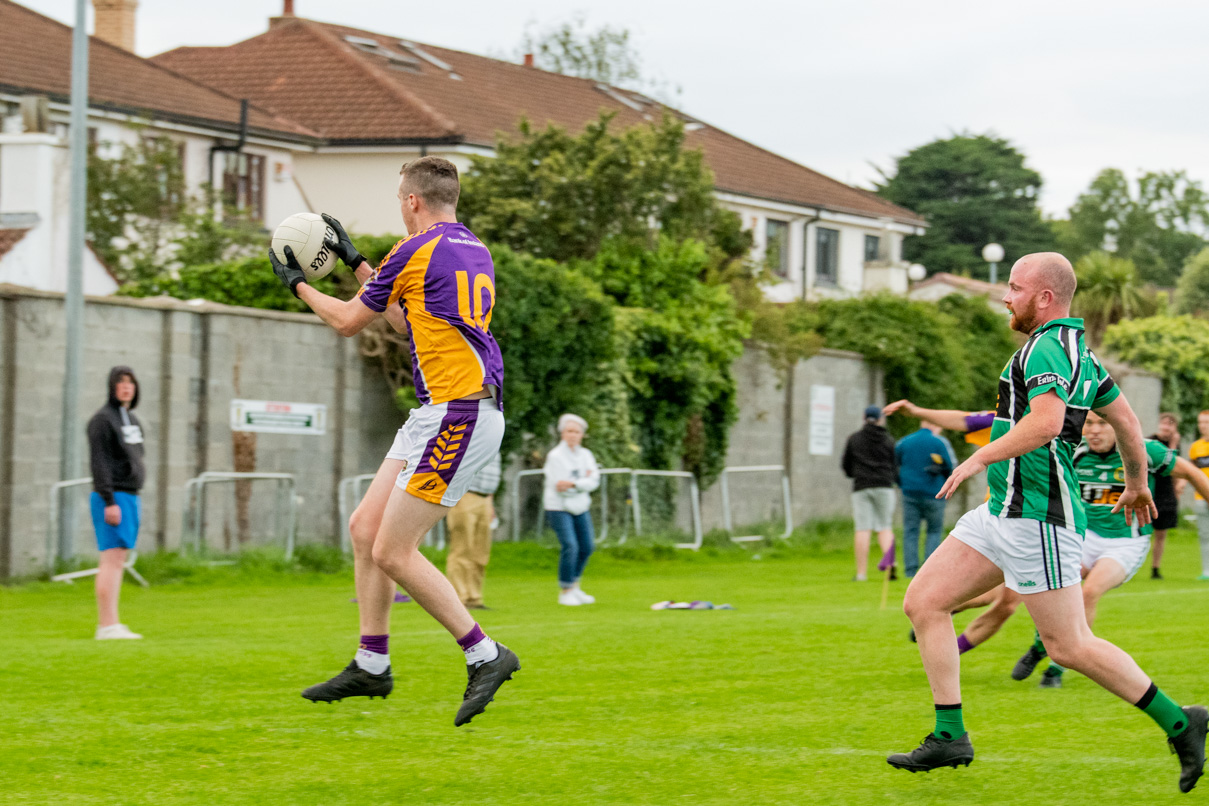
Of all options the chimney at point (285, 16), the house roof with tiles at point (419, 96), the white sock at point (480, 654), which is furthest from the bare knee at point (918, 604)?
the chimney at point (285, 16)

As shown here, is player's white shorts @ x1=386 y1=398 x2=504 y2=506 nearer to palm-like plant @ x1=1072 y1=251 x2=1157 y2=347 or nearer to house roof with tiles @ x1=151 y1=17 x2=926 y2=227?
house roof with tiles @ x1=151 y1=17 x2=926 y2=227

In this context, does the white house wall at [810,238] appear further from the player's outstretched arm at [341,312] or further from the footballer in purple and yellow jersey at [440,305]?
the player's outstretched arm at [341,312]

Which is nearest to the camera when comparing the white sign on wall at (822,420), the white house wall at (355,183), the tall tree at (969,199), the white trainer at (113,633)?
the white trainer at (113,633)

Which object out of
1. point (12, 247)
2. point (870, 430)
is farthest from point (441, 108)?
point (870, 430)

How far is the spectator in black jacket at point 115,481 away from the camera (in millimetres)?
10812

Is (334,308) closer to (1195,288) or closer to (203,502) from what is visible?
(203,502)

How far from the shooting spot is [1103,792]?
596cm

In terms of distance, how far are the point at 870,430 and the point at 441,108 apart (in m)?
23.6

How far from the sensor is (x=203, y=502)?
57.8 feet

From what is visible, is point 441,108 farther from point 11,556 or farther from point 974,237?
point 974,237

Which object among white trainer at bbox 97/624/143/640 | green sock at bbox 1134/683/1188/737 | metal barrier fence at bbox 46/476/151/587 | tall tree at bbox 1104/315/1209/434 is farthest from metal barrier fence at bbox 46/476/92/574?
tall tree at bbox 1104/315/1209/434

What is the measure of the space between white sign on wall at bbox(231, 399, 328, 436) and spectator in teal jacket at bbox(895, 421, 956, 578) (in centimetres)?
725

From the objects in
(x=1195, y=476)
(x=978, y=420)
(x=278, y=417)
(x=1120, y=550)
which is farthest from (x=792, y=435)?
(x=978, y=420)

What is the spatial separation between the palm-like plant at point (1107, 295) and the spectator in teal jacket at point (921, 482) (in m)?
27.6
